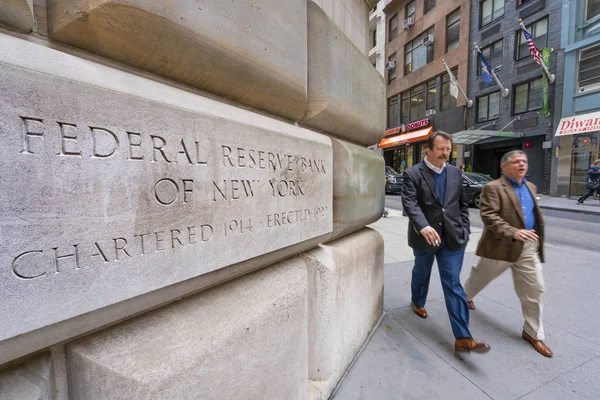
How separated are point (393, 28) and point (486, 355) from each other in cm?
3247

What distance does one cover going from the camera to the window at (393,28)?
91.2ft

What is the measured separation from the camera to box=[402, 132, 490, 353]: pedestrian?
249 centimetres

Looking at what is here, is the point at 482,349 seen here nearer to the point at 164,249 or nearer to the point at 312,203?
the point at 312,203

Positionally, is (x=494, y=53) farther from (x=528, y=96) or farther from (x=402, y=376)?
(x=402, y=376)

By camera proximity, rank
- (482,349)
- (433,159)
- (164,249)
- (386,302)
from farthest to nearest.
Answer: (386,302), (433,159), (482,349), (164,249)

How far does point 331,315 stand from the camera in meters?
2.03

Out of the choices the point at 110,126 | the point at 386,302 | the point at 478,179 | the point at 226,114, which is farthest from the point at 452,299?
the point at 478,179

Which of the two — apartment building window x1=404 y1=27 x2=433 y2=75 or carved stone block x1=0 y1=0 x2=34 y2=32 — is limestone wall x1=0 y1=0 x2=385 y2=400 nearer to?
carved stone block x1=0 y1=0 x2=34 y2=32

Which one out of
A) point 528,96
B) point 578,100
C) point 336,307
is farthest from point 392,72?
point 336,307

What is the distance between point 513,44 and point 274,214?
2244cm

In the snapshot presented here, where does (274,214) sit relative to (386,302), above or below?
above

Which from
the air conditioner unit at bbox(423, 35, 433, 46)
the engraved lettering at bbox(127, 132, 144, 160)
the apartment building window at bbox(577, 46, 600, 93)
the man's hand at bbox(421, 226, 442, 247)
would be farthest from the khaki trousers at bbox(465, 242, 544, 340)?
the air conditioner unit at bbox(423, 35, 433, 46)

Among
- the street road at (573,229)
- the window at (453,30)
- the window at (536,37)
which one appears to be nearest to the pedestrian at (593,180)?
the street road at (573,229)

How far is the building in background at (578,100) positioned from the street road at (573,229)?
19.8 ft
